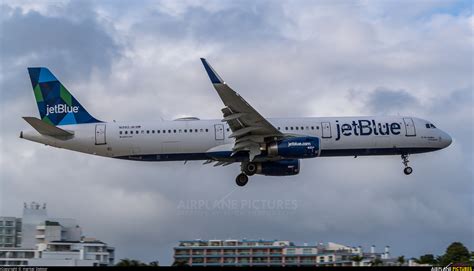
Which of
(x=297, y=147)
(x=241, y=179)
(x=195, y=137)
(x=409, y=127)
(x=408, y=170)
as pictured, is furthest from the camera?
(x=408, y=170)

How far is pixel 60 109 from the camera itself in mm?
61906

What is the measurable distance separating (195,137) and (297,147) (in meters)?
7.52

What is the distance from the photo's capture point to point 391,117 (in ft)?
202

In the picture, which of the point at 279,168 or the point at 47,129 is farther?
the point at 279,168

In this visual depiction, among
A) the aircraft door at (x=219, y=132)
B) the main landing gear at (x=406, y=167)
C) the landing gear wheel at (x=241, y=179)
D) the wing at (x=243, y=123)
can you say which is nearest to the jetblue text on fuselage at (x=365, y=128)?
the main landing gear at (x=406, y=167)

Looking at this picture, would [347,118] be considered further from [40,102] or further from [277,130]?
[40,102]

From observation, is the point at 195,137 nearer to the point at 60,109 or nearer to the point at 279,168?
the point at 279,168

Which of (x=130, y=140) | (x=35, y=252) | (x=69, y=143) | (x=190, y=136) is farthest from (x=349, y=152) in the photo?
(x=35, y=252)

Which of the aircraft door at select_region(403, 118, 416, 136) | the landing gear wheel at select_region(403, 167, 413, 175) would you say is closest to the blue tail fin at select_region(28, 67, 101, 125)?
the aircraft door at select_region(403, 118, 416, 136)

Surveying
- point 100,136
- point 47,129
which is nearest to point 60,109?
point 47,129

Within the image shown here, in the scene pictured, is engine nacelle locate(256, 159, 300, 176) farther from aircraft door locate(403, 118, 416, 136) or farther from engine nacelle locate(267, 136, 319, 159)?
aircraft door locate(403, 118, 416, 136)

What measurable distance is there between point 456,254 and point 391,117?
67.1ft

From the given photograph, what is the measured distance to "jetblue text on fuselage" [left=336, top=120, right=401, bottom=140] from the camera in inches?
2343

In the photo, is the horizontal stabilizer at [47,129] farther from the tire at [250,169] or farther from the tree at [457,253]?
the tree at [457,253]
